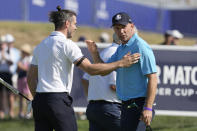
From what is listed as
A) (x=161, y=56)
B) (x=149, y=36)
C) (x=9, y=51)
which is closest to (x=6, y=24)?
(x=149, y=36)

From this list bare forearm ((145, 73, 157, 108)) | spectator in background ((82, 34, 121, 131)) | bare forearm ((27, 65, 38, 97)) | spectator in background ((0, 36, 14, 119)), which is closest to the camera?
bare forearm ((145, 73, 157, 108))

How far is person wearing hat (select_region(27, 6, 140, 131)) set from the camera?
660 cm

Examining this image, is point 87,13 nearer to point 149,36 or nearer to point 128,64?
point 149,36

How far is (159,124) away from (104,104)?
5114mm

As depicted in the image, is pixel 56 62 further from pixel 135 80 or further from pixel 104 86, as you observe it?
pixel 104 86

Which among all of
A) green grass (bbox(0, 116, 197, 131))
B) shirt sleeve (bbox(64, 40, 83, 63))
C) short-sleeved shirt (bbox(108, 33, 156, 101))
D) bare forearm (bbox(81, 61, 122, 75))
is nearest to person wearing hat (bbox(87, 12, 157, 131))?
short-sleeved shirt (bbox(108, 33, 156, 101))

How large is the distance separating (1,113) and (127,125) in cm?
768

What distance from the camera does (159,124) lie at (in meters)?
12.6

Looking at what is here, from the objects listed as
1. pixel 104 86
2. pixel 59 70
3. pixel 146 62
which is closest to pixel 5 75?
pixel 104 86

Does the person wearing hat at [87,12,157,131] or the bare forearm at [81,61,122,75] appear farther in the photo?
the bare forearm at [81,61,122,75]

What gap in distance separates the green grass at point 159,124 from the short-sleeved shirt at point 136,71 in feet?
17.7

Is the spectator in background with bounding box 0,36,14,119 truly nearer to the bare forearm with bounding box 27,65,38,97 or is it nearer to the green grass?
the green grass

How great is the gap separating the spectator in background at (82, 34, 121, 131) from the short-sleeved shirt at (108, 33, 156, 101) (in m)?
0.99

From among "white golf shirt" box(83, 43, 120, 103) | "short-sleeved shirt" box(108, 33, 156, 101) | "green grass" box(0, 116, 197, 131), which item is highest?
"short-sleeved shirt" box(108, 33, 156, 101)
